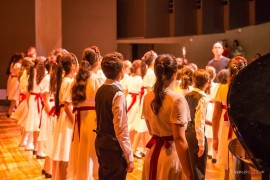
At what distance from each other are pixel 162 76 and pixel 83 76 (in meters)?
1.23

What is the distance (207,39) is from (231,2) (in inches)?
43.3

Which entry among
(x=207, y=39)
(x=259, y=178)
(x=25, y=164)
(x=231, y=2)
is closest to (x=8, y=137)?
(x=25, y=164)

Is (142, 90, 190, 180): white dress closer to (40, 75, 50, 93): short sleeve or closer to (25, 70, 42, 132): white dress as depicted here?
(40, 75, 50, 93): short sleeve

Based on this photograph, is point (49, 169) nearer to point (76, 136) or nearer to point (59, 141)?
point (59, 141)

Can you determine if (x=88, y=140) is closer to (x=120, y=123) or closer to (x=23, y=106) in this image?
(x=120, y=123)

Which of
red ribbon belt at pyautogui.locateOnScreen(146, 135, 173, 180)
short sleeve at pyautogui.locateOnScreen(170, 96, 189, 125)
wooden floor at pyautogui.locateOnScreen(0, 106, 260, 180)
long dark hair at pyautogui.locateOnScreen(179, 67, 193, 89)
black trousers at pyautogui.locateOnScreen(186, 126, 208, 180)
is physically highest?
long dark hair at pyautogui.locateOnScreen(179, 67, 193, 89)

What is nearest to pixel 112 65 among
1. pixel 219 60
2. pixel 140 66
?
pixel 140 66

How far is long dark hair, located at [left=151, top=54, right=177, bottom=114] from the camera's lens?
12.5 feet

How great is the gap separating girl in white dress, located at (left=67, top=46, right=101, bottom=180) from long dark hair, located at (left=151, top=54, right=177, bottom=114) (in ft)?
3.86

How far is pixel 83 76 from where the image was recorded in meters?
4.91

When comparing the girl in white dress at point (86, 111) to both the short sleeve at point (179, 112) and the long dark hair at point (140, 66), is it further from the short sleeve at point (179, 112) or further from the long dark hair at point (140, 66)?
the long dark hair at point (140, 66)

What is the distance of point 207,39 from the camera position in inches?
532

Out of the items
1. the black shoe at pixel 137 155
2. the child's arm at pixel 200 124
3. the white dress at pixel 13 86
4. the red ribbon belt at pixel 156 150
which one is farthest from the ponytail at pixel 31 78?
the white dress at pixel 13 86

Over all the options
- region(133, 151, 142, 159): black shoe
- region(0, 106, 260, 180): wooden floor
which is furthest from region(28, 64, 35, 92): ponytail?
region(133, 151, 142, 159): black shoe
